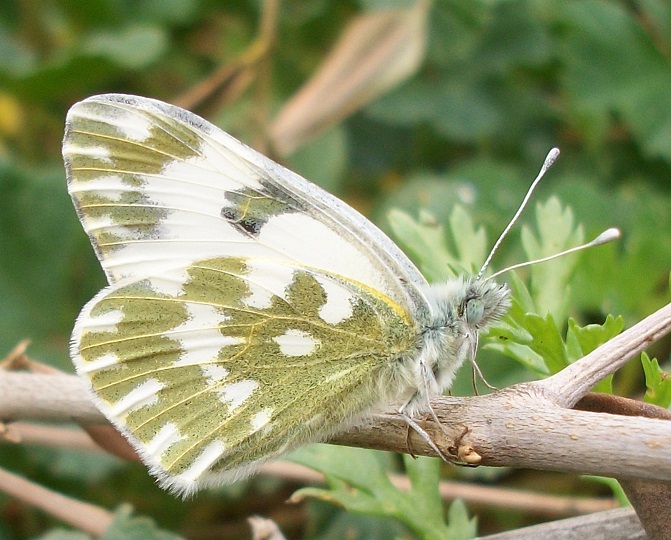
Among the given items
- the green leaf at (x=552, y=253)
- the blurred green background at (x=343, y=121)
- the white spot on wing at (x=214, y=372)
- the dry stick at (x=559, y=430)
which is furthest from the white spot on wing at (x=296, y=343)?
the blurred green background at (x=343, y=121)

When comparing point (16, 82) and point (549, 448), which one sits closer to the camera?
point (549, 448)

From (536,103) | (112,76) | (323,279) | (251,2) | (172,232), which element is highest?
(251,2)

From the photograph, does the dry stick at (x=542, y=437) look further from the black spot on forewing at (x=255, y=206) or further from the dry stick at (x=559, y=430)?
the black spot on forewing at (x=255, y=206)

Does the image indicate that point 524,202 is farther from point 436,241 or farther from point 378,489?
point 378,489

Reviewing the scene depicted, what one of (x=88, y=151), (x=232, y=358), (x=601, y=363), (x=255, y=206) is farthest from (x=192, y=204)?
(x=601, y=363)

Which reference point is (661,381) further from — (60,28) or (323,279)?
(60,28)

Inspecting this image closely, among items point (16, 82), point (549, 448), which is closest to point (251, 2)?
point (16, 82)
